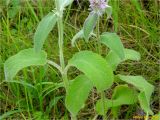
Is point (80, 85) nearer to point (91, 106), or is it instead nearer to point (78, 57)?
point (78, 57)

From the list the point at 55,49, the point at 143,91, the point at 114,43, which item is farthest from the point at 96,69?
the point at 55,49

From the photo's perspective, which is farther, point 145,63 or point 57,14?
point 145,63

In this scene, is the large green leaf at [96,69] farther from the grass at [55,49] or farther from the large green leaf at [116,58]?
the grass at [55,49]

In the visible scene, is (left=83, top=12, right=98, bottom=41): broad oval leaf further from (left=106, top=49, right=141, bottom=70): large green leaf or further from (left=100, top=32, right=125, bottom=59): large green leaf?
(left=106, top=49, right=141, bottom=70): large green leaf

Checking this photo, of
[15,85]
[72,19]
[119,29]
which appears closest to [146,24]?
[119,29]

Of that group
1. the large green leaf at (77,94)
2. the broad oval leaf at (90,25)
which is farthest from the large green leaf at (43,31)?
the large green leaf at (77,94)

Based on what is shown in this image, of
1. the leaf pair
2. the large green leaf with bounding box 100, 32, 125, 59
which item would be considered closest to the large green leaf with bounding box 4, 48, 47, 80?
the leaf pair

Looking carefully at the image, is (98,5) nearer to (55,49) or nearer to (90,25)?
(90,25)
